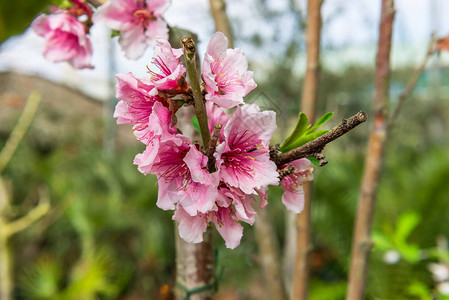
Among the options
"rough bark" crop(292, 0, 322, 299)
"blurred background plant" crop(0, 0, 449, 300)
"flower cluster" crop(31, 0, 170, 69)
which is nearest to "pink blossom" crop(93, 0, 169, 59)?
"flower cluster" crop(31, 0, 170, 69)

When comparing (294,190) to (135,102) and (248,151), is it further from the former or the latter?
(135,102)

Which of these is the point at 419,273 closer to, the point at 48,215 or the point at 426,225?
the point at 426,225

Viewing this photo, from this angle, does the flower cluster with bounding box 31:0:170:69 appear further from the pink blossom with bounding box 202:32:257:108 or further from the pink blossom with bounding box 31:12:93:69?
the pink blossom with bounding box 202:32:257:108

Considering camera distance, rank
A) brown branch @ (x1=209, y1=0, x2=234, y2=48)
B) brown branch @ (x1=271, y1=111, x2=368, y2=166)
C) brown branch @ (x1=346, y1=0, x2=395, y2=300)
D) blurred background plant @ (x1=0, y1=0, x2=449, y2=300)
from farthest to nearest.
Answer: blurred background plant @ (x1=0, y1=0, x2=449, y2=300)
brown branch @ (x1=209, y1=0, x2=234, y2=48)
brown branch @ (x1=346, y1=0, x2=395, y2=300)
brown branch @ (x1=271, y1=111, x2=368, y2=166)

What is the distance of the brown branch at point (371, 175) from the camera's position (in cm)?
63

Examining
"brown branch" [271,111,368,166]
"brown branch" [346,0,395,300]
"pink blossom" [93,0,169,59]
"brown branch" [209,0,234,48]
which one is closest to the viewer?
"brown branch" [271,111,368,166]

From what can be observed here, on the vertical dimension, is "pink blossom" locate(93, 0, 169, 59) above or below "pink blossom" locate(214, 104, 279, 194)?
above

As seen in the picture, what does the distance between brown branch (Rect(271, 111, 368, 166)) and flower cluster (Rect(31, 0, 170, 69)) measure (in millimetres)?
220

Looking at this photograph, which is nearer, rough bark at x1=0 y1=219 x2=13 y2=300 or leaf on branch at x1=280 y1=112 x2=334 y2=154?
leaf on branch at x1=280 y1=112 x2=334 y2=154

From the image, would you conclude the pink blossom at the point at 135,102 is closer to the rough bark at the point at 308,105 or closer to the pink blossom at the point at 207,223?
the pink blossom at the point at 207,223

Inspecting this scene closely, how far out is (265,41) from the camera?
296 centimetres

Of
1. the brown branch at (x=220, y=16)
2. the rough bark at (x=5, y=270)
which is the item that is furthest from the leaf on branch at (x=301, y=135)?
the rough bark at (x=5, y=270)

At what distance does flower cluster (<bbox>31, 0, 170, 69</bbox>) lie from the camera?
16.9 inches

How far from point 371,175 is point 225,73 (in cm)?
46
